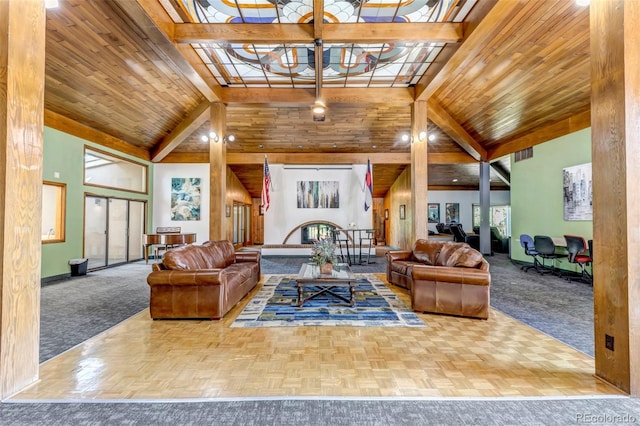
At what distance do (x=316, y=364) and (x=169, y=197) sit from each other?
8760 mm

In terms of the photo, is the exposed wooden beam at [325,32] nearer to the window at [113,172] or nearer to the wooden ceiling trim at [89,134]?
the wooden ceiling trim at [89,134]

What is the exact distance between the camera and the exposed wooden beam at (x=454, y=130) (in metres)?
7.75

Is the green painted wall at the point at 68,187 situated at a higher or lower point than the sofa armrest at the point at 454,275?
higher

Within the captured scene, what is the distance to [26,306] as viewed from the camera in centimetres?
221

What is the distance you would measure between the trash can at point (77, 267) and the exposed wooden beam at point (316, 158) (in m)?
4.11

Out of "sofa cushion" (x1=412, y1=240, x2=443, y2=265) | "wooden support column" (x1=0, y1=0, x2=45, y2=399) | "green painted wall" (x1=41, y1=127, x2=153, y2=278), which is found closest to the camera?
"wooden support column" (x1=0, y1=0, x2=45, y2=399)

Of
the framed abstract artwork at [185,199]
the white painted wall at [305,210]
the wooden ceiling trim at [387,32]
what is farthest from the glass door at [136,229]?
the wooden ceiling trim at [387,32]

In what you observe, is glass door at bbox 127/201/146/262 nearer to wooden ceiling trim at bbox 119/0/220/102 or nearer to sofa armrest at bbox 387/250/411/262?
wooden ceiling trim at bbox 119/0/220/102

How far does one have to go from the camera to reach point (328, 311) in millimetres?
3900

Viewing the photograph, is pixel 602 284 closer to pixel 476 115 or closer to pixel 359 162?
pixel 476 115

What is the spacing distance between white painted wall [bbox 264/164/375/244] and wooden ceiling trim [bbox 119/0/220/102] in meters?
5.18

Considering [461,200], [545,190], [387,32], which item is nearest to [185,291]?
[387,32]

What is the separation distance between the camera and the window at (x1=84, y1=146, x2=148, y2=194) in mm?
7227

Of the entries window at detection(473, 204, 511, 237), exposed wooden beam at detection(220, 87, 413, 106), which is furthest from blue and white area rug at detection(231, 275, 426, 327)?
window at detection(473, 204, 511, 237)
